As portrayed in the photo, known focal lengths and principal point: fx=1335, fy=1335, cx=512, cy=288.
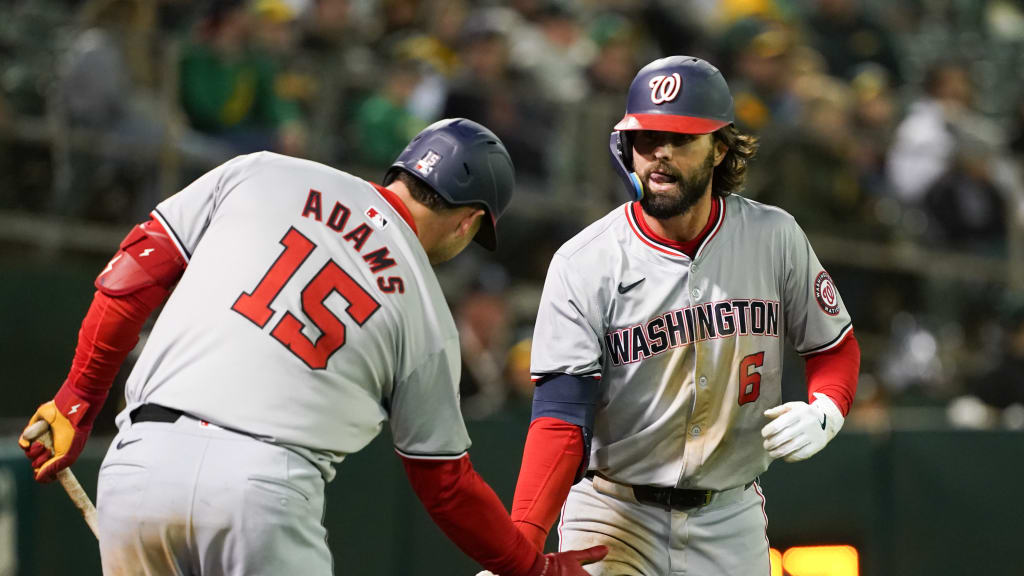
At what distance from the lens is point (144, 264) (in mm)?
3238

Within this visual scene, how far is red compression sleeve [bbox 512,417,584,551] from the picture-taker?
3.59 m

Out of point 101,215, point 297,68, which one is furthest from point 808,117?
point 101,215

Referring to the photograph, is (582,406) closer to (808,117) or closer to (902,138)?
(808,117)

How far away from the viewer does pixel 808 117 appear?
9000 millimetres

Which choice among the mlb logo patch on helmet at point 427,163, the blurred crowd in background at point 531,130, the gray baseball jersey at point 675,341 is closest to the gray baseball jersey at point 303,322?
the mlb logo patch on helmet at point 427,163

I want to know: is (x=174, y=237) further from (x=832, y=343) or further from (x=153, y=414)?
(x=832, y=343)

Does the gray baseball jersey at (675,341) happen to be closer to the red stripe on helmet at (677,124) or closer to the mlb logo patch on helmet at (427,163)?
the red stripe on helmet at (677,124)

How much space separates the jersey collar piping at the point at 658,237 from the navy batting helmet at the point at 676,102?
0.14 m

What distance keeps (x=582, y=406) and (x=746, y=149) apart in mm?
912

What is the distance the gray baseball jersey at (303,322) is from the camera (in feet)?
9.77

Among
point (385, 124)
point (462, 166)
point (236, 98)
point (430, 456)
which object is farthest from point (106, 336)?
point (385, 124)

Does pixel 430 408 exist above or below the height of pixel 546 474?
above

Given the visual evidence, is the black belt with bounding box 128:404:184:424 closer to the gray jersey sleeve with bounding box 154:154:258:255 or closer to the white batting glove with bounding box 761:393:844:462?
the gray jersey sleeve with bounding box 154:154:258:255

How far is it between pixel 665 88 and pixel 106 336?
1629mm
